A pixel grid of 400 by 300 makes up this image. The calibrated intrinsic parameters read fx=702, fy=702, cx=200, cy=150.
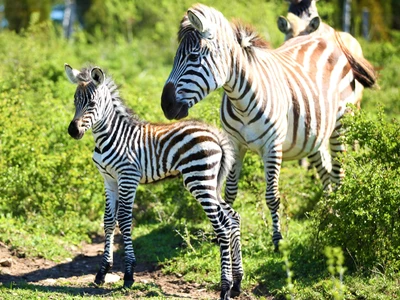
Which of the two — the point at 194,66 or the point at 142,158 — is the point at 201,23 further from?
the point at 142,158

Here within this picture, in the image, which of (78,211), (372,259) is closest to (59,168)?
(78,211)

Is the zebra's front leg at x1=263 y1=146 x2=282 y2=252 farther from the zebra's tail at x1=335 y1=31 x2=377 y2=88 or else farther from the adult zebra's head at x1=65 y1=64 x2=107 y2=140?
the zebra's tail at x1=335 y1=31 x2=377 y2=88

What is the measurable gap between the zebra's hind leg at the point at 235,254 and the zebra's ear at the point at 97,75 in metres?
1.91

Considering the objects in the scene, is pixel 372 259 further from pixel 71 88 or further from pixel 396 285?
pixel 71 88

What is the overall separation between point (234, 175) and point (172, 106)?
6.06ft

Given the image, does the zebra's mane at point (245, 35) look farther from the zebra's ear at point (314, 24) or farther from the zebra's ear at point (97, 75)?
the zebra's ear at point (314, 24)

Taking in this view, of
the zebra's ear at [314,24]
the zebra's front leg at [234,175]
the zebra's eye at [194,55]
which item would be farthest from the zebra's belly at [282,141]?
the zebra's ear at [314,24]

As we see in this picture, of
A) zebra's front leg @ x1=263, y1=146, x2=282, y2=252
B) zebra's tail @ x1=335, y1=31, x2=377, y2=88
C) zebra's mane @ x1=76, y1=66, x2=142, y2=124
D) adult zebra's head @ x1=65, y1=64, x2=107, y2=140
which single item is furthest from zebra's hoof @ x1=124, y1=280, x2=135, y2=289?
zebra's tail @ x1=335, y1=31, x2=377, y2=88

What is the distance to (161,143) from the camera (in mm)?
8023

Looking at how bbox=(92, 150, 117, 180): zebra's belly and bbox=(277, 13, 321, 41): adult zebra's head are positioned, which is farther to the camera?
bbox=(277, 13, 321, 41): adult zebra's head

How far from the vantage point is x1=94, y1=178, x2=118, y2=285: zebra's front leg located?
791cm

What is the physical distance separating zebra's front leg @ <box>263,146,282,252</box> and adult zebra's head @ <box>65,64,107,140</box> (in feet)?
6.78

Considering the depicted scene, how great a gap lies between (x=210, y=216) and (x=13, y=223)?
129 inches

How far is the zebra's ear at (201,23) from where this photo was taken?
7367 millimetres
